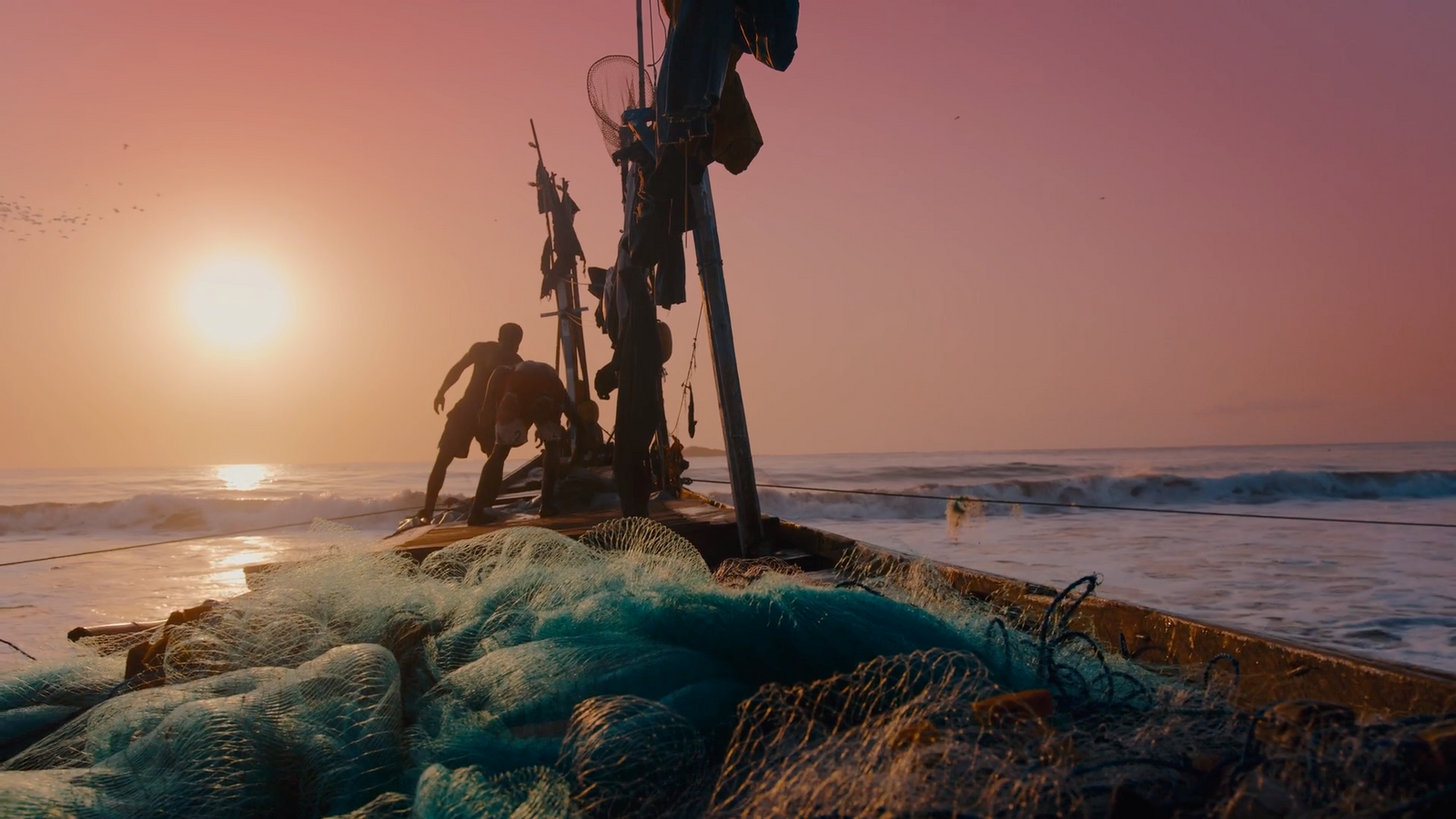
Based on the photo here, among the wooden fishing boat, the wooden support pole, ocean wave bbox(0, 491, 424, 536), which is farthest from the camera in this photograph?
ocean wave bbox(0, 491, 424, 536)

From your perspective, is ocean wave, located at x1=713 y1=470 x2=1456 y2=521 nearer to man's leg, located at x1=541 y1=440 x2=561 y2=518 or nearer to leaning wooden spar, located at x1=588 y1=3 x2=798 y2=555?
man's leg, located at x1=541 y1=440 x2=561 y2=518

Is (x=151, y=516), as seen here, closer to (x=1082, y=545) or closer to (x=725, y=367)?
(x=1082, y=545)

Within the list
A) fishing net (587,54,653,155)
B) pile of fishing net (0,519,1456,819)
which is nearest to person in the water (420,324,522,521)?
fishing net (587,54,653,155)

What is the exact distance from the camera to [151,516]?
25.0 metres

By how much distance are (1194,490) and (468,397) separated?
26.5 metres

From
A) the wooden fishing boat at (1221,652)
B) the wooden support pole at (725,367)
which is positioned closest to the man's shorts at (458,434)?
the wooden fishing boat at (1221,652)

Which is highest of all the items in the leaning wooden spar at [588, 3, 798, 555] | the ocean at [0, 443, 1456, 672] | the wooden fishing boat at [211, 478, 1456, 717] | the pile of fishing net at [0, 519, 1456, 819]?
the leaning wooden spar at [588, 3, 798, 555]

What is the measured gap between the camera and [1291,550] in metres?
14.0

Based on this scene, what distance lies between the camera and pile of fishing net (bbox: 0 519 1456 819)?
1242mm

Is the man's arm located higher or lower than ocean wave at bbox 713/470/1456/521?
higher

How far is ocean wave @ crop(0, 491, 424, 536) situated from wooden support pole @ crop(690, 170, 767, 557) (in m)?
20.6

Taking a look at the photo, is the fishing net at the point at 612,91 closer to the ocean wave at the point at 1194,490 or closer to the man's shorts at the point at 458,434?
the man's shorts at the point at 458,434

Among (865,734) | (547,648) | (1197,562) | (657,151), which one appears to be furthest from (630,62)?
(1197,562)

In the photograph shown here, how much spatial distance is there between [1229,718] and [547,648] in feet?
4.71
